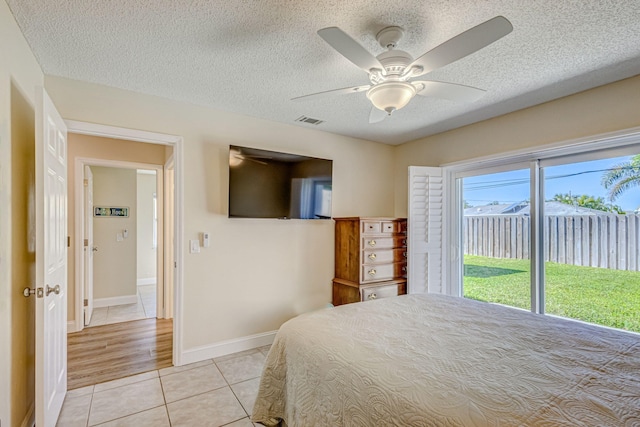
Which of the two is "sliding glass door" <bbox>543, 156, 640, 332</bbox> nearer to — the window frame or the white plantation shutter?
the window frame

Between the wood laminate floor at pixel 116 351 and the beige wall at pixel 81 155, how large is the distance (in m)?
0.49

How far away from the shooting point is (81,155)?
3.56m

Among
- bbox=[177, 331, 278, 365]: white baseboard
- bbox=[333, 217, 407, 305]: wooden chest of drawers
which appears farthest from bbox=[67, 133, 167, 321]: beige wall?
bbox=[333, 217, 407, 305]: wooden chest of drawers

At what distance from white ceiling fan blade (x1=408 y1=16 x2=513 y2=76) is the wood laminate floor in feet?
10.2

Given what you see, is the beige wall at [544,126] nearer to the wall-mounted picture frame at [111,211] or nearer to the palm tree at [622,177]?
the palm tree at [622,177]

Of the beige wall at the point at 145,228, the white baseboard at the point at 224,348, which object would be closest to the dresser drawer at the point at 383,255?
the white baseboard at the point at 224,348

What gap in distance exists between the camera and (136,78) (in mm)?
2305

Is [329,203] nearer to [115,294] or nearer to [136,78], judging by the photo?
[136,78]

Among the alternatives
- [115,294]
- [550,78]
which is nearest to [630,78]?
[550,78]

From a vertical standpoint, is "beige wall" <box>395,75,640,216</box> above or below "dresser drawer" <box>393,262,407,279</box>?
above

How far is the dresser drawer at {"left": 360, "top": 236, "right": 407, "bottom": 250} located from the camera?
3338 millimetres

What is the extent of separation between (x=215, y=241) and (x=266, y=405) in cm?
162

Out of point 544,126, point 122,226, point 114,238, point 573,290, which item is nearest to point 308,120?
point 544,126

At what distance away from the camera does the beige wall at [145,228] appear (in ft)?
20.2
